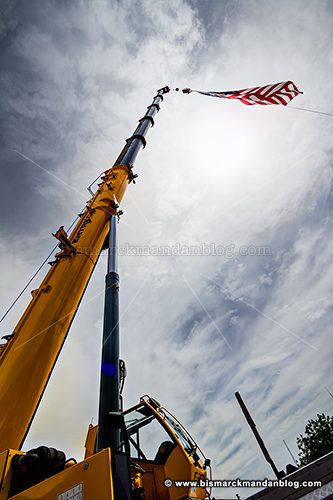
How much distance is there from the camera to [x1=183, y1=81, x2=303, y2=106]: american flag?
8.73m

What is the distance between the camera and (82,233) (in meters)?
5.24

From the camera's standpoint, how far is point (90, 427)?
16.5 ft

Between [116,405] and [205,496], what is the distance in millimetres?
3574

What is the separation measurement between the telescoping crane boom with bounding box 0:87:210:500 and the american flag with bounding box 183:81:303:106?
6.59 m

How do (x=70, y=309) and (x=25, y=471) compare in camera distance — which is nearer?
(x=25, y=471)

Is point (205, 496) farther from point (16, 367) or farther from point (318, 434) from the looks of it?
point (318, 434)

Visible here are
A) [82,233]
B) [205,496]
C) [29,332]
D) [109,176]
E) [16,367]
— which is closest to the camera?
[16,367]

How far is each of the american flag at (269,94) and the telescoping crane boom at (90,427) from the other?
659 cm

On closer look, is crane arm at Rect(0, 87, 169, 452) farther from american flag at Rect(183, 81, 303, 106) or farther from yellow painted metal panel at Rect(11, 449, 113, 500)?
american flag at Rect(183, 81, 303, 106)

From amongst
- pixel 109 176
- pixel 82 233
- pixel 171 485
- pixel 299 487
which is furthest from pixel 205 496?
pixel 109 176

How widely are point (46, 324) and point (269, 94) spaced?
974cm

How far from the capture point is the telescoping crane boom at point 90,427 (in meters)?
1.72

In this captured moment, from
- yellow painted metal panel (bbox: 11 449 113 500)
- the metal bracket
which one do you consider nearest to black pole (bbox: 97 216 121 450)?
yellow painted metal panel (bbox: 11 449 113 500)

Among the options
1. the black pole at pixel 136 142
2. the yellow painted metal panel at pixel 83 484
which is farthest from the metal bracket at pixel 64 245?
the black pole at pixel 136 142
